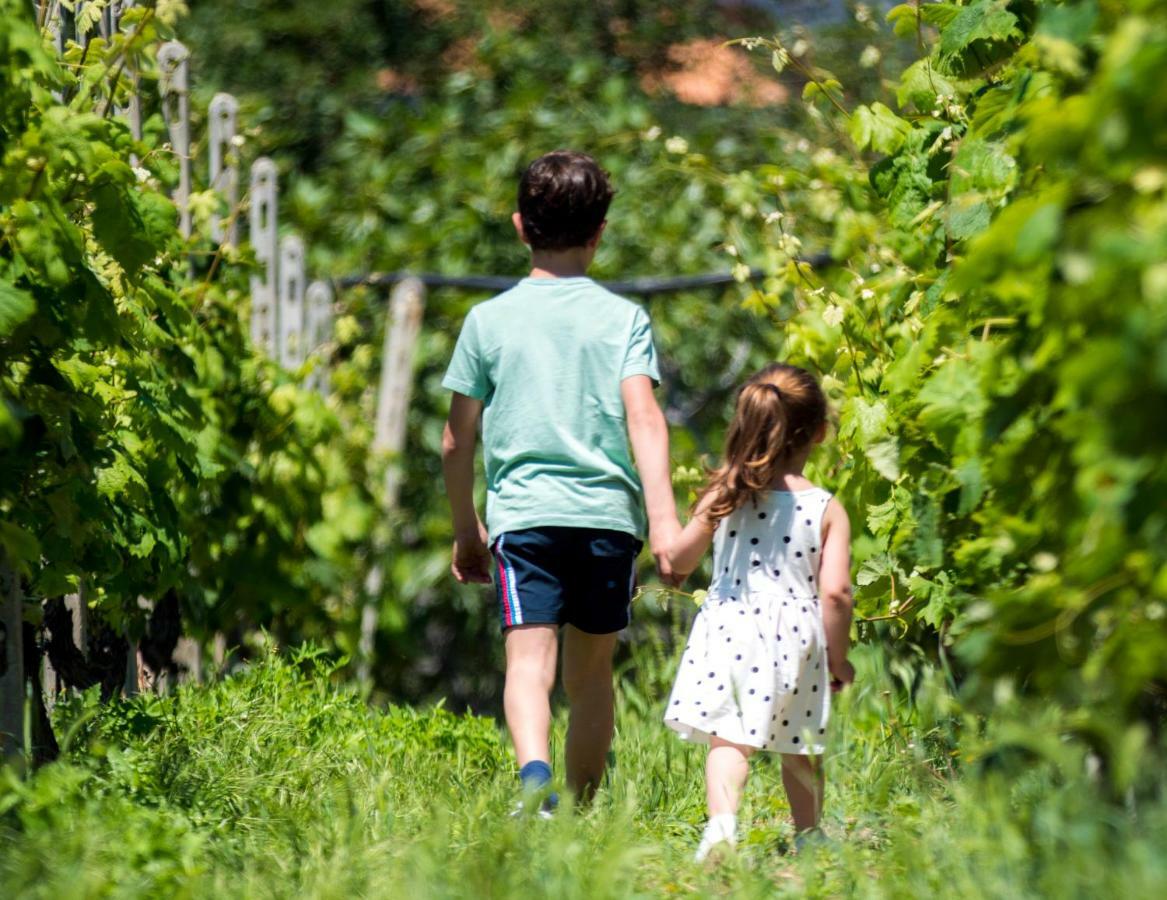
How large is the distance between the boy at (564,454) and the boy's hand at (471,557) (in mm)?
52

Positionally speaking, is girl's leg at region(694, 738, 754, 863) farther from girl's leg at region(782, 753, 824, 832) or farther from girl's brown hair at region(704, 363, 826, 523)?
girl's brown hair at region(704, 363, 826, 523)

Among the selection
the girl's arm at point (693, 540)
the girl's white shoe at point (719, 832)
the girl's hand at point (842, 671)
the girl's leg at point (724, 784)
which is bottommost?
the girl's white shoe at point (719, 832)

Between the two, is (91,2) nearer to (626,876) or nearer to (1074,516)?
(626,876)

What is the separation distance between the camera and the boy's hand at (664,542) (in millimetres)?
3107

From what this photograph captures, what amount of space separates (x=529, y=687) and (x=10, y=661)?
1.03 metres

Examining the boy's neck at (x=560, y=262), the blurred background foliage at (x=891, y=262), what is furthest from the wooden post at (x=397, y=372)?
the boy's neck at (x=560, y=262)

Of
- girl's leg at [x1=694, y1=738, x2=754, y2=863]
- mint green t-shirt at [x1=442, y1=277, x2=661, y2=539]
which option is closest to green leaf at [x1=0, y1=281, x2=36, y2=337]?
mint green t-shirt at [x1=442, y1=277, x2=661, y2=539]

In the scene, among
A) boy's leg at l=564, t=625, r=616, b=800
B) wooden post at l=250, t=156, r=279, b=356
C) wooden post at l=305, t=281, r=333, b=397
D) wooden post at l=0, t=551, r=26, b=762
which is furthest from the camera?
wooden post at l=305, t=281, r=333, b=397

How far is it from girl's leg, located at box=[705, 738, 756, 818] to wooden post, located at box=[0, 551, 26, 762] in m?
1.25

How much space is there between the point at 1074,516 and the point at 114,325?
1.71 metres

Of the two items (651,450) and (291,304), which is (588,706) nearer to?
(651,450)

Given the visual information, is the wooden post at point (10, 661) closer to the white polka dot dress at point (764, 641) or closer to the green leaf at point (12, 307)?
the green leaf at point (12, 307)

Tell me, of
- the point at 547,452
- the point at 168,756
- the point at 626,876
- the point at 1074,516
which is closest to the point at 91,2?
the point at 547,452

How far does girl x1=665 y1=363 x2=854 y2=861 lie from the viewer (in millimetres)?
2926
